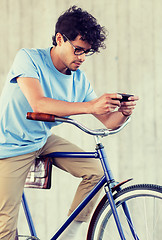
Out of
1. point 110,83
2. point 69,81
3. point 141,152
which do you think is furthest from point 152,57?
point 69,81

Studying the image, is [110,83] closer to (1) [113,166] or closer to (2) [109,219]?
(1) [113,166]

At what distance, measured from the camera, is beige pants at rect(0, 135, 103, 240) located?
1.88 metres

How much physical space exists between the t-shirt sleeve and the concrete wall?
3.75 feet

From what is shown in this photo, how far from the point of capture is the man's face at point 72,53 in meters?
1.86

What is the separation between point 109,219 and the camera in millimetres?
1836

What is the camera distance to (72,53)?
1866 mm

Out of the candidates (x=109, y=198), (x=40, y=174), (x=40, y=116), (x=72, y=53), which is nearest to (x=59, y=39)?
(x=72, y=53)

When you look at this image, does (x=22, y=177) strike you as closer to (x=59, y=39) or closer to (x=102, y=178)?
(x=102, y=178)

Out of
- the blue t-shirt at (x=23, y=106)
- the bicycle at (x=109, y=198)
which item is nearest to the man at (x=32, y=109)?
the blue t-shirt at (x=23, y=106)

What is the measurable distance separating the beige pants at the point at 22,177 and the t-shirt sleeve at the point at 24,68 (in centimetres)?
38

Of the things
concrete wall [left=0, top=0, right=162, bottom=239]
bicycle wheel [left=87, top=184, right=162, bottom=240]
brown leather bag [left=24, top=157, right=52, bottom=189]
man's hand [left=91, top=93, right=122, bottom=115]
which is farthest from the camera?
concrete wall [left=0, top=0, right=162, bottom=239]

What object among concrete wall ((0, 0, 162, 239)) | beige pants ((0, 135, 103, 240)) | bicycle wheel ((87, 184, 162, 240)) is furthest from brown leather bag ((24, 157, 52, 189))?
concrete wall ((0, 0, 162, 239))

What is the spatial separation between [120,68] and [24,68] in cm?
129

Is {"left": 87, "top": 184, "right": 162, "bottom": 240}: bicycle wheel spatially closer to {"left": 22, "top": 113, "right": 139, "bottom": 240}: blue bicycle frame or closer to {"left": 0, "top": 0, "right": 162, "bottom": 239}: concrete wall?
{"left": 22, "top": 113, "right": 139, "bottom": 240}: blue bicycle frame
